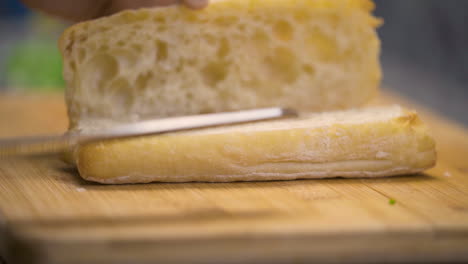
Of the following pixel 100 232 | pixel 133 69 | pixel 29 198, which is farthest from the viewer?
pixel 133 69

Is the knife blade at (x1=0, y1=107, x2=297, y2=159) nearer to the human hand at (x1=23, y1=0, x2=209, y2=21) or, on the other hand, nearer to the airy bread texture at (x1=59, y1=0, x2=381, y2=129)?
the airy bread texture at (x1=59, y1=0, x2=381, y2=129)

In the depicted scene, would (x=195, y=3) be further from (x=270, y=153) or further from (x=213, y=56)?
(x=270, y=153)

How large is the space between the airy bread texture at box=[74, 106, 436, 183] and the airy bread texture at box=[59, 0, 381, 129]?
29 centimetres

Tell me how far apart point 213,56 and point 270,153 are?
0.52 metres

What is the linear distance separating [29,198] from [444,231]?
4.09 ft

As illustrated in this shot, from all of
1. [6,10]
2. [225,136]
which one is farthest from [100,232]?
[6,10]

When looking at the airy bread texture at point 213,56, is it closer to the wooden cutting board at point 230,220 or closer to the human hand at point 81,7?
the human hand at point 81,7

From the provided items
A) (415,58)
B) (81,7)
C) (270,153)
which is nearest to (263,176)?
(270,153)

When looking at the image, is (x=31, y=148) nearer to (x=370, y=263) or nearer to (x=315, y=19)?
(x=315, y=19)

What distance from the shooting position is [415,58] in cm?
472

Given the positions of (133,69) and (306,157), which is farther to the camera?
(133,69)

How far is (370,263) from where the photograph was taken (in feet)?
5.17

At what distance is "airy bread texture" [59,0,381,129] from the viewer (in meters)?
2.27

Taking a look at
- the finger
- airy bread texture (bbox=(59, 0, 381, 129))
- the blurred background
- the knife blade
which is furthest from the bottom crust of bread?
the blurred background
